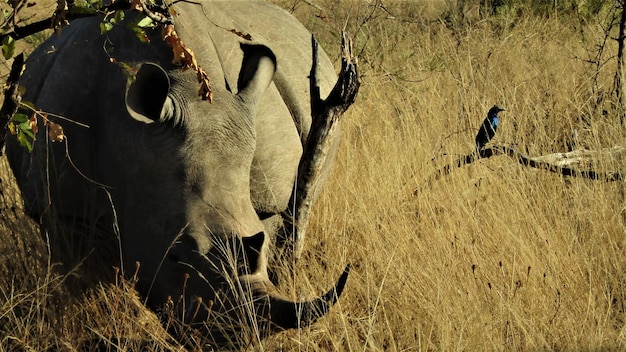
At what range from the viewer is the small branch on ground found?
5.43 meters

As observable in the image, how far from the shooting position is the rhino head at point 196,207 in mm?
3516

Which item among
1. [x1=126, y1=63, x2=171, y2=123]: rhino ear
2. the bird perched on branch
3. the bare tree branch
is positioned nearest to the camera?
[x1=126, y1=63, x2=171, y2=123]: rhino ear

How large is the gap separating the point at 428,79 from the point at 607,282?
4.07 metres

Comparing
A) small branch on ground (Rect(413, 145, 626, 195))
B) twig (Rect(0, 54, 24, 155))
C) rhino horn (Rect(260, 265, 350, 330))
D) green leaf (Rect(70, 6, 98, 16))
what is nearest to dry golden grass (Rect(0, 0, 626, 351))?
small branch on ground (Rect(413, 145, 626, 195))

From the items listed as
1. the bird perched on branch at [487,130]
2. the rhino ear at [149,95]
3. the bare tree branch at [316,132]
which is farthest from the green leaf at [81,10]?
the bird perched on branch at [487,130]

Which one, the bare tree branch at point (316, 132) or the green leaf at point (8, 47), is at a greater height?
the green leaf at point (8, 47)

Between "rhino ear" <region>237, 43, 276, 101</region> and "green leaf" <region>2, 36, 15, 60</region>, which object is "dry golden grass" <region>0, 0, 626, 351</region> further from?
"green leaf" <region>2, 36, 15, 60</region>

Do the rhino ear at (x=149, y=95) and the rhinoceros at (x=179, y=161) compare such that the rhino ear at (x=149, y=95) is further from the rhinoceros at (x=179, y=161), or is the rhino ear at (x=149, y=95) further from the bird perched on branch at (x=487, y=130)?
the bird perched on branch at (x=487, y=130)

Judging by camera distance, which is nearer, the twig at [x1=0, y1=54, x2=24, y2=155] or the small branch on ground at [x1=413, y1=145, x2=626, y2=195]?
the twig at [x1=0, y1=54, x2=24, y2=155]

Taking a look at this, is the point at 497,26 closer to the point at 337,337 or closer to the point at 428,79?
the point at 428,79

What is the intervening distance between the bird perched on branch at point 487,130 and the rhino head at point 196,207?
2.31 metres

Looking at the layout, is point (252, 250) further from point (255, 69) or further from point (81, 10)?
point (81, 10)

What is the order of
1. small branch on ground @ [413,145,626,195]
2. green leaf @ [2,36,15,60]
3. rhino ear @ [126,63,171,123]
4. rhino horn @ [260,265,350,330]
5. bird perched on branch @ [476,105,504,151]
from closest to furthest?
green leaf @ [2,36,15,60] < rhino horn @ [260,265,350,330] < rhino ear @ [126,63,171,123] < small branch on ground @ [413,145,626,195] < bird perched on branch @ [476,105,504,151]

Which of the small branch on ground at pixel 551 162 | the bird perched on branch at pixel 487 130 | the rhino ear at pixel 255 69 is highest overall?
the rhino ear at pixel 255 69
